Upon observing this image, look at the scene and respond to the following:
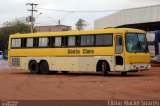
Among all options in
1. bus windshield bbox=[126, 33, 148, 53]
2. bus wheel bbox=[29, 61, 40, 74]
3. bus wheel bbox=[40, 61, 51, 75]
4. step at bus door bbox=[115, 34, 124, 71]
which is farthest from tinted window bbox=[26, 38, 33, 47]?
bus windshield bbox=[126, 33, 148, 53]

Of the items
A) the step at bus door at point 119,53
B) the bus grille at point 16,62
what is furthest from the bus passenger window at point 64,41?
the bus grille at point 16,62

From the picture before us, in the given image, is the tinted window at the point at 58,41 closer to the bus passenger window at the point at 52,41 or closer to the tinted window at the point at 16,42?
the bus passenger window at the point at 52,41

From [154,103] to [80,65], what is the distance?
50.7 feet

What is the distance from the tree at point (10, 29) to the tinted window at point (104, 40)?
7928 centimetres

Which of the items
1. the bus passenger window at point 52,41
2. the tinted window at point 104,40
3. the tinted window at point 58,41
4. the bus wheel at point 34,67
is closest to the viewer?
the tinted window at point 104,40

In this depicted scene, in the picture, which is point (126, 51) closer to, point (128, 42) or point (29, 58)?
point (128, 42)

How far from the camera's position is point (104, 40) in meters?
28.3

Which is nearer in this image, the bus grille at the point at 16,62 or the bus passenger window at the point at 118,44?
the bus passenger window at the point at 118,44

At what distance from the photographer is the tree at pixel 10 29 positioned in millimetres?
106350

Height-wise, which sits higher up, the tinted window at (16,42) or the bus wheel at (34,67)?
the tinted window at (16,42)

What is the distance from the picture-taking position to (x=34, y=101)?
→ 15273 millimetres

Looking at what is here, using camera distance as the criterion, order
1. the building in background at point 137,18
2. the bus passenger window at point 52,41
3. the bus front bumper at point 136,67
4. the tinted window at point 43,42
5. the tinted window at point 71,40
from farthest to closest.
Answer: the building in background at point 137,18, the tinted window at point 43,42, the bus passenger window at point 52,41, the tinted window at point 71,40, the bus front bumper at point 136,67

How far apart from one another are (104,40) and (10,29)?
82143 mm

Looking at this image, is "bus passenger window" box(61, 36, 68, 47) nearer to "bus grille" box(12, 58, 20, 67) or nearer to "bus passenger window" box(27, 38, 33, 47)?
"bus passenger window" box(27, 38, 33, 47)
